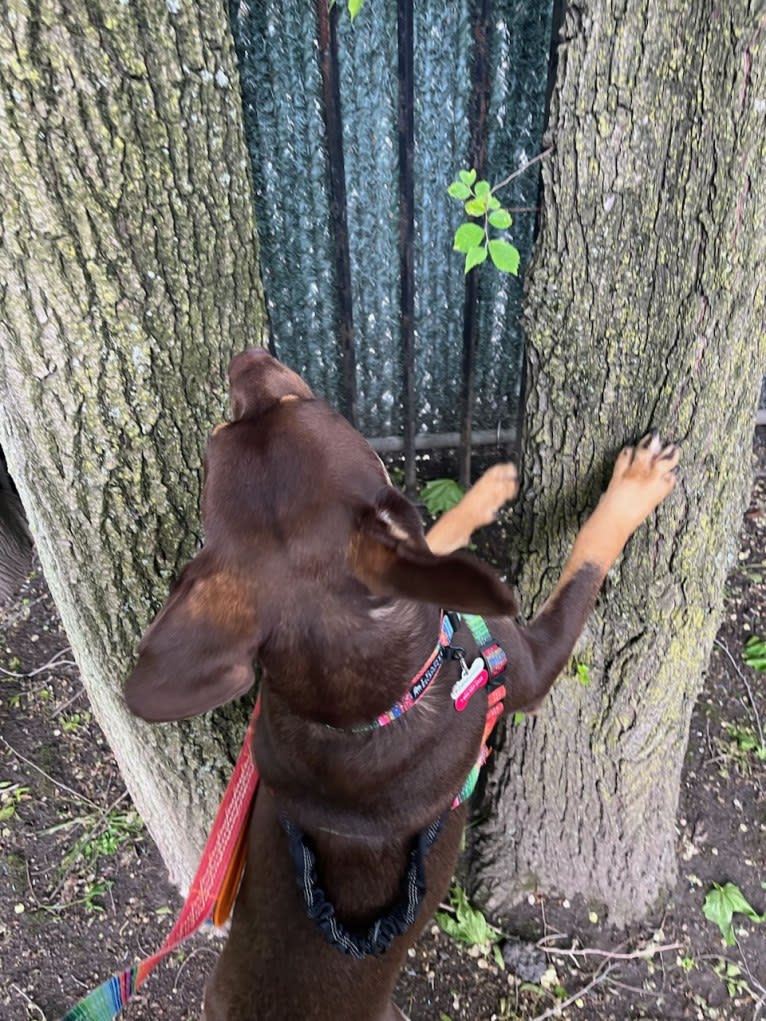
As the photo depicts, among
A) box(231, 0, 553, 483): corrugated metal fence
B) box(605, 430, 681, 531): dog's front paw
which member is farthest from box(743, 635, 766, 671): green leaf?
box(605, 430, 681, 531): dog's front paw

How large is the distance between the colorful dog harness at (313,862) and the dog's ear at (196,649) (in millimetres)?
392

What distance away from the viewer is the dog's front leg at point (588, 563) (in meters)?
2.09

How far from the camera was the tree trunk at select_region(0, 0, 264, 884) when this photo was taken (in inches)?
62.7

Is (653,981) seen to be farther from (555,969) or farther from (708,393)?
(708,393)

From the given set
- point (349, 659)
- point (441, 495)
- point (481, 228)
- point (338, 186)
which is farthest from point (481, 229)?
point (441, 495)

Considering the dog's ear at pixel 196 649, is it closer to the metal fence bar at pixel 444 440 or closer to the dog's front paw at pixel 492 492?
the dog's front paw at pixel 492 492

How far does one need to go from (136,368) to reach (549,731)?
1.78 metres

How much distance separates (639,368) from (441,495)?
6.64ft

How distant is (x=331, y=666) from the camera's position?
1.74 m

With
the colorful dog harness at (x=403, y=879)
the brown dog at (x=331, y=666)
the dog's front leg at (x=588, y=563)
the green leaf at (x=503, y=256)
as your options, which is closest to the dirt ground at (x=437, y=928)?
the brown dog at (x=331, y=666)

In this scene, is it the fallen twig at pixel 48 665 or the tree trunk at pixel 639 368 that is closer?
the tree trunk at pixel 639 368

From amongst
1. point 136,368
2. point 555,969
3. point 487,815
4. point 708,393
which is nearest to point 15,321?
point 136,368

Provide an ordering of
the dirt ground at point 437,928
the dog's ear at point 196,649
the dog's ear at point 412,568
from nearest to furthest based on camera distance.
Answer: the dog's ear at point 412,568
the dog's ear at point 196,649
the dirt ground at point 437,928

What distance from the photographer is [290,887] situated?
204 cm
